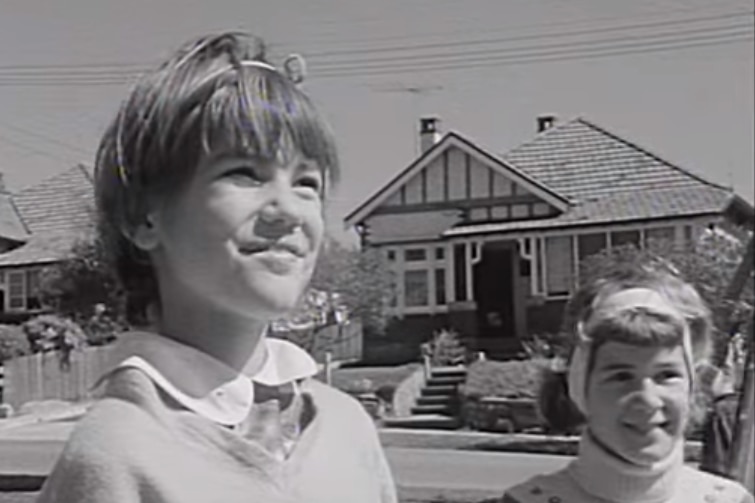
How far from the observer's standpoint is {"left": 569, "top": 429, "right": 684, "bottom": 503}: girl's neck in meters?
0.95

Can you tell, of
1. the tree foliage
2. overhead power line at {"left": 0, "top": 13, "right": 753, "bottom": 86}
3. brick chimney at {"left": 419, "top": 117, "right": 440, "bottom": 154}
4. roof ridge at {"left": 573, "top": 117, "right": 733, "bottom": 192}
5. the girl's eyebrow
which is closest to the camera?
the tree foliage

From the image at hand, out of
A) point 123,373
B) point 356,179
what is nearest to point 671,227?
point 356,179

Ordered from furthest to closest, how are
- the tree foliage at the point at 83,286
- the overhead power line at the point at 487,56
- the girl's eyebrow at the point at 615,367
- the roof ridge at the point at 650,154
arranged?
1. the roof ridge at the point at 650,154
2. the girl's eyebrow at the point at 615,367
3. the overhead power line at the point at 487,56
4. the tree foliage at the point at 83,286

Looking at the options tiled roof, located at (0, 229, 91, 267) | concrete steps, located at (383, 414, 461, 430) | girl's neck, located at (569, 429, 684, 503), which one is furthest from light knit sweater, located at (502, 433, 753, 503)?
tiled roof, located at (0, 229, 91, 267)

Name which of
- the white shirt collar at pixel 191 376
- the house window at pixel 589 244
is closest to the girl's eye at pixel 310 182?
the white shirt collar at pixel 191 376

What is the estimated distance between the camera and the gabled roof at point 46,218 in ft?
2.69

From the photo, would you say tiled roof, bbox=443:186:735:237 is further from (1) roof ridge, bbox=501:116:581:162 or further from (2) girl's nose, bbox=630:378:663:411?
(2) girl's nose, bbox=630:378:663:411

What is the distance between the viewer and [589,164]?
119 centimetres

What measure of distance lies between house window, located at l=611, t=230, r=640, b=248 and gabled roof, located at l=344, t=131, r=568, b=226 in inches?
2.1

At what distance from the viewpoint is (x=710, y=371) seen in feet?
3.57

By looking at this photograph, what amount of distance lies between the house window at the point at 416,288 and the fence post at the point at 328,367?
0.39 ft

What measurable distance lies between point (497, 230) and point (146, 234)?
0.47 m

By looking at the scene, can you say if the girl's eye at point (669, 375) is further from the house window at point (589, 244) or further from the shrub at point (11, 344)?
the shrub at point (11, 344)

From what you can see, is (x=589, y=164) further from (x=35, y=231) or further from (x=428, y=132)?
(x=35, y=231)
